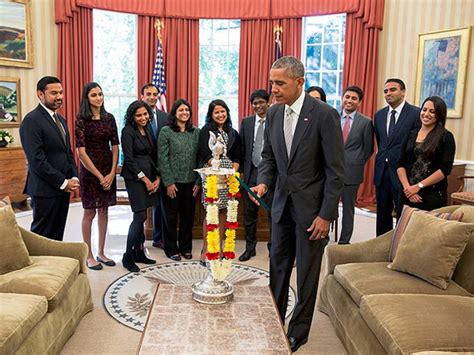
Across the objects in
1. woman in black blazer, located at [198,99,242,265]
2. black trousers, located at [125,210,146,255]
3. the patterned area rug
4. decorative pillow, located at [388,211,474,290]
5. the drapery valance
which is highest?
the drapery valance

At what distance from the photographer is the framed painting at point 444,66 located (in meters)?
6.07

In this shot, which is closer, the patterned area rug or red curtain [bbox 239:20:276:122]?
the patterned area rug

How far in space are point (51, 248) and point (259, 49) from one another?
5.64m

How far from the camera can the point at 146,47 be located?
293 inches

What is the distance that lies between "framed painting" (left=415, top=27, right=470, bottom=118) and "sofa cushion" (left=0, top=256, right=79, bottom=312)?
559 cm

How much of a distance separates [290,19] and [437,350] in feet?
21.5

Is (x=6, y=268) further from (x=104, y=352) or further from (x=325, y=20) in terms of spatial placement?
(x=325, y=20)

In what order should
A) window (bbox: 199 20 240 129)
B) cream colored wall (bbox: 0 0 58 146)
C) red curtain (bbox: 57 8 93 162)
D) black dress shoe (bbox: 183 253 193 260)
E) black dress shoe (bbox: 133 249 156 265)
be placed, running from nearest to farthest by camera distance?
black dress shoe (bbox: 133 249 156 265)
black dress shoe (bbox: 183 253 193 260)
cream colored wall (bbox: 0 0 58 146)
red curtain (bbox: 57 8 93 162)
window (bbox: 199 20 240 129)

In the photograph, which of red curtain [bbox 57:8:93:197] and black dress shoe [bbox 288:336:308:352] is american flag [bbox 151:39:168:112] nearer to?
red curtain [bbox 57:8:93:197]

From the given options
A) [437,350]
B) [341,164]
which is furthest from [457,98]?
[437,350]

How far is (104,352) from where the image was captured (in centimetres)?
252

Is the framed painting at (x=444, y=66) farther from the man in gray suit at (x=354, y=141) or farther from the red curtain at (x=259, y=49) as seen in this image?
the man in gray suit at (x=354, y=141)

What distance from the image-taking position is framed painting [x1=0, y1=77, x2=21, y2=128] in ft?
20.8

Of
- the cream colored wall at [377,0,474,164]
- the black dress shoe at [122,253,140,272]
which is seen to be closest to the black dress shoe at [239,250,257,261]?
the black dress shoe at [122,253,140,272]
